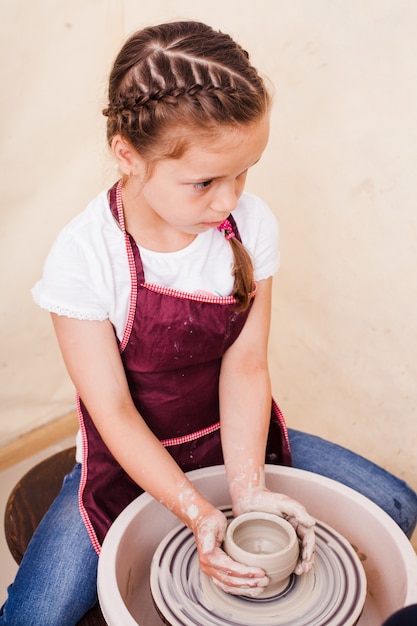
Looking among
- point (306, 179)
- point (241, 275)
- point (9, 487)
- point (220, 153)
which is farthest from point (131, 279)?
point (9, 487)

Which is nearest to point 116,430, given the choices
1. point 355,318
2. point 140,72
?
point 140,72

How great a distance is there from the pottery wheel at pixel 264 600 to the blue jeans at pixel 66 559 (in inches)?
7.6

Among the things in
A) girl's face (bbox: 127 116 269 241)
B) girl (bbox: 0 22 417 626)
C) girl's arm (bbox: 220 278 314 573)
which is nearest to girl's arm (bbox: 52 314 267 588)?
girl (bbox: 0 22 417 626)

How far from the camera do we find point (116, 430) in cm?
132

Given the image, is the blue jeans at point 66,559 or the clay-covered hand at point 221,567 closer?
the clay-covered hand at point 221,567

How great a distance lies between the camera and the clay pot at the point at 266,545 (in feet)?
3.61

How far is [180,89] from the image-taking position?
111 cm

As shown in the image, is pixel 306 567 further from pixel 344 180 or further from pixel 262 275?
pixel 344 180

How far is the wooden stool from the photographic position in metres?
1.49

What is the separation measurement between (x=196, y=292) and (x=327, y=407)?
966 millimetres

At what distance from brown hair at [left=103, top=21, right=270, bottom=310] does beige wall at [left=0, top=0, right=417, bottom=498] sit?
0.67 metres

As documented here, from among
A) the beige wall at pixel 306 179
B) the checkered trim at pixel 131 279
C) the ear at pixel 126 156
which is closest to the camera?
the ear at pixel 126 156

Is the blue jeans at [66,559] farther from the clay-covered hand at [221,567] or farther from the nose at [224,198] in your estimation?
the nose at [224,198]

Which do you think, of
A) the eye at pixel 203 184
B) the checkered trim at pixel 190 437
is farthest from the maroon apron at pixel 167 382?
the eye at pixel 203 184
